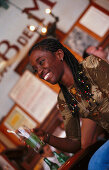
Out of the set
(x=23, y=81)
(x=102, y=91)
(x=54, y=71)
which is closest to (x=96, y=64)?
(x=102, y=91)

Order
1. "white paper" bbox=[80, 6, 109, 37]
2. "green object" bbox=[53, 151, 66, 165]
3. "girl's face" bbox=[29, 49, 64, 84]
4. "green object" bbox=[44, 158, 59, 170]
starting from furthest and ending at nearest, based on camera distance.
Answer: "white paper" bbox=[80, 6, 109, 37], "green object" bbox=[53, 151, 66, 165], "green object" bbox=[44, 158, 59, 170], "girl's face" bbox=[29, 49, 64, 84]

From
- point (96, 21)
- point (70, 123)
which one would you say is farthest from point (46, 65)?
point (96, 21)

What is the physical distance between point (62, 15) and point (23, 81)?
218cm

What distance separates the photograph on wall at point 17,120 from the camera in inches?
158

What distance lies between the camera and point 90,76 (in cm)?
153

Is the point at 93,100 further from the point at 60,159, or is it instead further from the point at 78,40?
the point at 78,40

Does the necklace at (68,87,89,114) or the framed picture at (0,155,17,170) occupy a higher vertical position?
the necklace at (68,87,89,114)

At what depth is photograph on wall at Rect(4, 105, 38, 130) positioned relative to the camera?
401cm

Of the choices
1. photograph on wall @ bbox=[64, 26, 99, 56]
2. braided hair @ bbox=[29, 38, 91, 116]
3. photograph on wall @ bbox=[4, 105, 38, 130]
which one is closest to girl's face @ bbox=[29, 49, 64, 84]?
braided hair @ bbox=[29, 38, 91, 116]

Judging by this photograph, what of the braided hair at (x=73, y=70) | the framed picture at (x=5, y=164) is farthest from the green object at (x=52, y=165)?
the braided hair at (x=73, y=70)

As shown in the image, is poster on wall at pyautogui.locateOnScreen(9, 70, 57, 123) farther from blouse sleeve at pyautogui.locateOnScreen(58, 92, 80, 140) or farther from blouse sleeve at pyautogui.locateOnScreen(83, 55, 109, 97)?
blouse sleeve at pyautogui.locateOnScreen(83, 55, 109, 97)

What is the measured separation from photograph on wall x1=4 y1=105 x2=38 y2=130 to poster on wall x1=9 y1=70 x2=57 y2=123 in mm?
137

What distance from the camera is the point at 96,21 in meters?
4.30

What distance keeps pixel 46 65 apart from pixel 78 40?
121 inches
